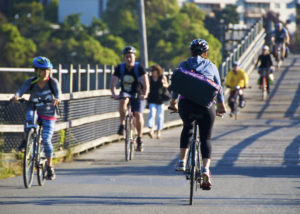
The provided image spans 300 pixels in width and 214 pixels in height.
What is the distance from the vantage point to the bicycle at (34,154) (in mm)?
9359

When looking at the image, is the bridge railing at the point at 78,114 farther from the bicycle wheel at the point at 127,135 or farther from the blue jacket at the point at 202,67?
the blue jacket at the point at 202,67

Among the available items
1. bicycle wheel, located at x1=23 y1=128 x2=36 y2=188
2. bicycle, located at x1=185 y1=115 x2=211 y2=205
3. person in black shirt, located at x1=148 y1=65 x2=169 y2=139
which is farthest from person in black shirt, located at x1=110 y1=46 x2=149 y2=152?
bicycle, located at x1=185 y1=115 x2=211 y2=205

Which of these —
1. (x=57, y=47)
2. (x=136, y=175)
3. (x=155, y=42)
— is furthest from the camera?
(x=155, y=42)

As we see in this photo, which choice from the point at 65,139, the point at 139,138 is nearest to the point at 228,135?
the point at 139,138

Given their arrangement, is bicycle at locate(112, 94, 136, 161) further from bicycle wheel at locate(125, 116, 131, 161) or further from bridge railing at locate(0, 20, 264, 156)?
bridge railing at locate(0, 20, 264, 156)

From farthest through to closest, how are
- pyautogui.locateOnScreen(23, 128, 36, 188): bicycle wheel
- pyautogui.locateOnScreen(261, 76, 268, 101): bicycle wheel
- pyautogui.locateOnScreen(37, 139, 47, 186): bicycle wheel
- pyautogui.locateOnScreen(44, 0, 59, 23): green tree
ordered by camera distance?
pyautogui.locateOnScreen(44, 0, 59, 23): green tree → pyautogui.locateOnScreen(261, 76, 268, 101): bicycle wheel → pyautogui.locateOnScreen(37, 139, 47, 186): bicycle wheel → pyautogui.locateOnScreen(23, 128, 36, 188): bicycle wheel

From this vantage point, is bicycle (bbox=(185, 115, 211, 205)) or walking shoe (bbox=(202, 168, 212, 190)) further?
walking shoe (bbox=(202, 168, 212, 190))

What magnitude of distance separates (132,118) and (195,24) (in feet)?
272

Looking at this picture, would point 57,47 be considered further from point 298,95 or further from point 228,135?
point 228,135

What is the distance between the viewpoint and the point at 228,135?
17375 mm

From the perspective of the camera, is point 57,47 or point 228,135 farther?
point 57,47

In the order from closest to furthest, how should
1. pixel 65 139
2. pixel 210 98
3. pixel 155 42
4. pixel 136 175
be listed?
pixel 210 98, pixel 136 175, pixel 65 139, pixel 155 42

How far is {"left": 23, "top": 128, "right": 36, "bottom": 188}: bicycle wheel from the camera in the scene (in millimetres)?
9297

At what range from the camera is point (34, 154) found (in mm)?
9648
